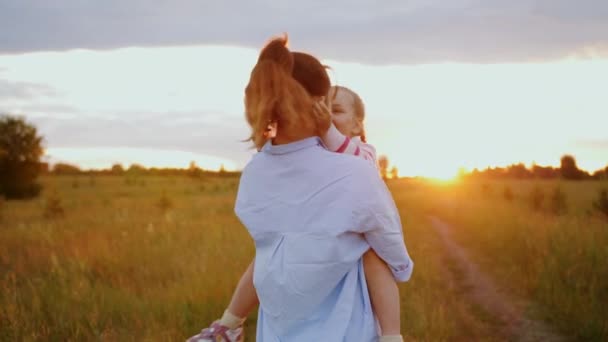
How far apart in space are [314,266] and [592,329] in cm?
459

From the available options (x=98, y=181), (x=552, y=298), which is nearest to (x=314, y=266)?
(x=552, y=298)

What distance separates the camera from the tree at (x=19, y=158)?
37.5 m

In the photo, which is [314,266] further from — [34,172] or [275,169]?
[34,172]

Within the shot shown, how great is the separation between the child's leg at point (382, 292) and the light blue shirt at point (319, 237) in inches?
1.3

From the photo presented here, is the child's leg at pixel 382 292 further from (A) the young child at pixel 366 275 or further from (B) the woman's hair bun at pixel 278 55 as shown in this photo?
(B) the woman's hair bun at pixel 278 55

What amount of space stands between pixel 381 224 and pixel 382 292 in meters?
0.32

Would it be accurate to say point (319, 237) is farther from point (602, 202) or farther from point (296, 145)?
point (602, 202)

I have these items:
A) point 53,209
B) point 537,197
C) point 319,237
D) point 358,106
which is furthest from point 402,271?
point 537,197

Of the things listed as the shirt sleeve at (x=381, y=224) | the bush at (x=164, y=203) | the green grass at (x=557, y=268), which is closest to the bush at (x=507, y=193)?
the bush at (x=164, y=203)

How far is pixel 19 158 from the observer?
129 feet

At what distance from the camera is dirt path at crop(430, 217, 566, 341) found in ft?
21.0

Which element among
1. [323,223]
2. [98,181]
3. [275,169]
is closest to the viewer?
[323,223]

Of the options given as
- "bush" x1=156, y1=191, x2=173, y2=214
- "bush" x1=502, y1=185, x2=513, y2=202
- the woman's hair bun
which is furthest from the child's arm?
"bush" x1=502, y1=185, x2=513, y2=202

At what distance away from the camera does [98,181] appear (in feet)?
182
